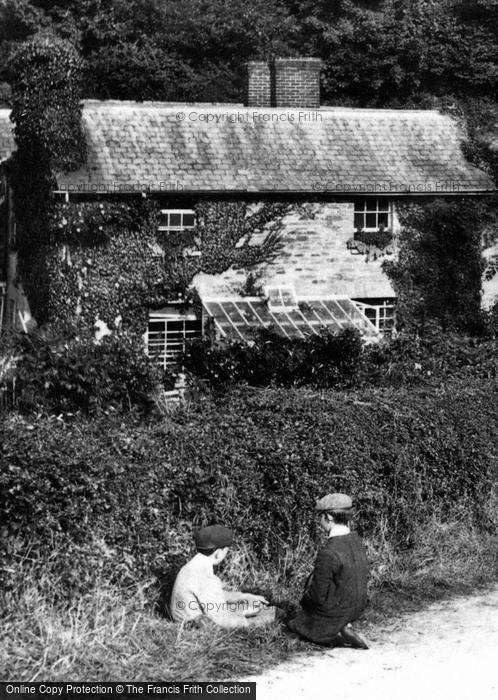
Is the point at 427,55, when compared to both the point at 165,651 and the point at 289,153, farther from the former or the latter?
the point at 165,651

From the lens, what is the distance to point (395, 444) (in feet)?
35.8

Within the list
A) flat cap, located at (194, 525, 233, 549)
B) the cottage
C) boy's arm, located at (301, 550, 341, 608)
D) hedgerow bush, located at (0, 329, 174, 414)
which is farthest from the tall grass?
the cottage

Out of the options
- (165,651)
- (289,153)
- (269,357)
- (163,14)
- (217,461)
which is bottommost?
(165,651)

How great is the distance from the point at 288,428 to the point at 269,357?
28.9 feet

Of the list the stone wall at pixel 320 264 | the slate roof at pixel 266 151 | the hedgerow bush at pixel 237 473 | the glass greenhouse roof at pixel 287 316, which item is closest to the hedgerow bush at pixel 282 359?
the glass greenhouse roof at pixel 287 316

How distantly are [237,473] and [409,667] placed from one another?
2.51m

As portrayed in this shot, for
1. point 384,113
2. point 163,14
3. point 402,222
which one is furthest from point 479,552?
point 163,14

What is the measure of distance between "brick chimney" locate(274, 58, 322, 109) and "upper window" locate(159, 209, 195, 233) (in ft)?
14.8

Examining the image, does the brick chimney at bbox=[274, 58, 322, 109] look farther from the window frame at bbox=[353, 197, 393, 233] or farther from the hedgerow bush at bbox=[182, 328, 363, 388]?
the hedgerow bush at bbox=[182, 328, 363, 388]

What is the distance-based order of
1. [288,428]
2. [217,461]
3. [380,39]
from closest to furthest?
[217,461]
[288,428]
[380,39]

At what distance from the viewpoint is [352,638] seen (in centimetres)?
843

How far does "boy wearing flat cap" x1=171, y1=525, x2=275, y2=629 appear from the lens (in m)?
8.26

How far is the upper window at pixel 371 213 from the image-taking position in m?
24.2

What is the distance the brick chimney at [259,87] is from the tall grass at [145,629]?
56.5 feet
